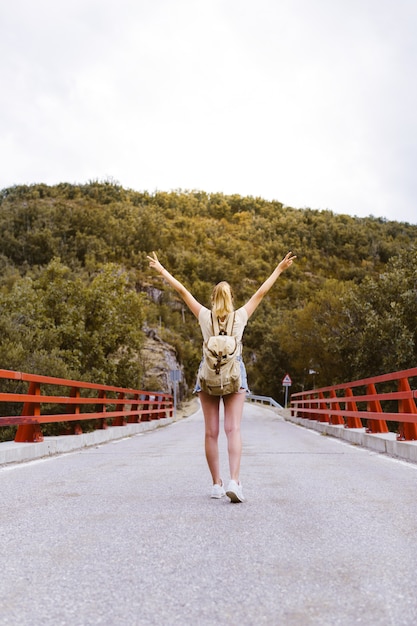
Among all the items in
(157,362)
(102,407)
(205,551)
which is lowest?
(205,551)

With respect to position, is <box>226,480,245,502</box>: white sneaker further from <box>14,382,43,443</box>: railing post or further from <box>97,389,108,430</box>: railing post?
<box>97,389,108,430</box>: railing post

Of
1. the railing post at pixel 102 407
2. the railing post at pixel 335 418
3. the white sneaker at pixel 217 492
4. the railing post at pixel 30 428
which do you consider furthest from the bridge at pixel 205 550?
the railing post at pixel 335 418

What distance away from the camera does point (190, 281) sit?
95.1 meters

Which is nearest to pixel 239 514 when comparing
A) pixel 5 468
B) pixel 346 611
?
pixel 346 611

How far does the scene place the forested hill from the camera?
2980cm

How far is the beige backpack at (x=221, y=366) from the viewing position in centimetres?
541

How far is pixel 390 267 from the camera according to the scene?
37125 mm

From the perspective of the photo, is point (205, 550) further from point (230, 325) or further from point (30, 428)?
point (30, 428)

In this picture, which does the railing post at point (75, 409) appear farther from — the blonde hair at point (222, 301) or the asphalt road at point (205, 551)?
the blonde hair at point (222, 301)

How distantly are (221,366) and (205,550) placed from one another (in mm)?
1845

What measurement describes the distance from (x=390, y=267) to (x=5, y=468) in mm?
31705

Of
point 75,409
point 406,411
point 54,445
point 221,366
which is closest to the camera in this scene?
point 221,366

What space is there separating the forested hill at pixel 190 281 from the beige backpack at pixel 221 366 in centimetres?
1164

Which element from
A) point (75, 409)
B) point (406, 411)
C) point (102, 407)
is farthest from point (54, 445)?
point (406, 411)
